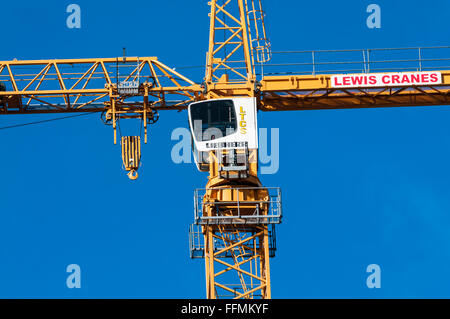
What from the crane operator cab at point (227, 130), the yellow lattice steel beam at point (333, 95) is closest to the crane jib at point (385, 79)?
the yellow lattice steel beam at point (333, 95)

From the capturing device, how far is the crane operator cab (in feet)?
194

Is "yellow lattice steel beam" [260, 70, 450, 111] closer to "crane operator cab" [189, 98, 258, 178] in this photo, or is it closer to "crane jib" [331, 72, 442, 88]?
"crane jib" [331, 72, 442, 88]

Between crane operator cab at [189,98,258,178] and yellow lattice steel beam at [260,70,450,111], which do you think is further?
yellow lattice steel beam at [260,70,450,111]

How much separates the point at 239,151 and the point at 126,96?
6.73 metres

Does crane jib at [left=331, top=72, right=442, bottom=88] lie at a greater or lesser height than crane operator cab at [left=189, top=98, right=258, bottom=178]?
greater

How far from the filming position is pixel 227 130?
196 feet

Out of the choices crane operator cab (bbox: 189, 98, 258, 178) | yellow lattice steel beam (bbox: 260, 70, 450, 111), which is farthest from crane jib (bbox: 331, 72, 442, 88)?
crane operator cab (bbox: 189, 98, 258, 178)

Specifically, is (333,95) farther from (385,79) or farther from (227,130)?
(227,130)

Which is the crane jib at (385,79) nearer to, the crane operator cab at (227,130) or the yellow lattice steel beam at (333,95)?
the yellow lattice steel beam at (333,95)

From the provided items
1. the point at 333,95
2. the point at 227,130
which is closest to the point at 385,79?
the point at 333,95
